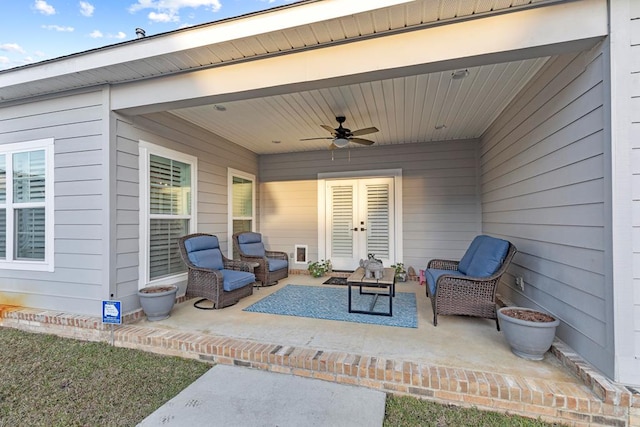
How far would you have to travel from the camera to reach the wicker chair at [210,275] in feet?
12.4

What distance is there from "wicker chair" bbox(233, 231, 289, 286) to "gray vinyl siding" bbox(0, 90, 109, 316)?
2315 millimetres

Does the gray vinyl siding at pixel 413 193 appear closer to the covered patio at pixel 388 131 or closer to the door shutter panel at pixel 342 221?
the door shutter panel at pixel 342 221

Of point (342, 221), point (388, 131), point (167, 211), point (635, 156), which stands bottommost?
point (342, 221)

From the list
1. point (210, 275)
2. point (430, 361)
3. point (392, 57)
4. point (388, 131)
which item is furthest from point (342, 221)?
point (392, 57)

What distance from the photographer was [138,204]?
3.60 metres

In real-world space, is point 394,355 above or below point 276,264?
below

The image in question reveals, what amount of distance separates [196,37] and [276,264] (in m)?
3.85

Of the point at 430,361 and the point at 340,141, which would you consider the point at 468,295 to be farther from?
the point at 340,141

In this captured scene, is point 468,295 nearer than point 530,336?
No

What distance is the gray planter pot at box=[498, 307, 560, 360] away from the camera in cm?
230

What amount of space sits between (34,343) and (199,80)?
10.9 feet

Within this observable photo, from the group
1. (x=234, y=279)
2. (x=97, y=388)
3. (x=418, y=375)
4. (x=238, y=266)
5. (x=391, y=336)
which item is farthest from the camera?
(x=238, y=266)

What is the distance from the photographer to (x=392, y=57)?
7.79 ft

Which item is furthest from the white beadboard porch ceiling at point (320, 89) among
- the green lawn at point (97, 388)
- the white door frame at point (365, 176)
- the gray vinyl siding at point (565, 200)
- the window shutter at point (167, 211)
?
the green lawn at point (97, 388)
